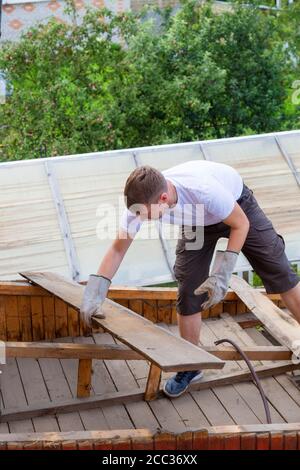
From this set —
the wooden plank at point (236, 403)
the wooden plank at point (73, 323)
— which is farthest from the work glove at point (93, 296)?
the wooden plank at point (73, 323)

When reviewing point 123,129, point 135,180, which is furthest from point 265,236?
point 123,129

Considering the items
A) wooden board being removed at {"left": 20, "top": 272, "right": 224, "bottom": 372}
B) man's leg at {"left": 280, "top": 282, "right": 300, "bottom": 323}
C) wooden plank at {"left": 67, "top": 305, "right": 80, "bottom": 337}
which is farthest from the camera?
wooden plank at {"left": 67, "top": 305, "right": 80, "bottom": 337}

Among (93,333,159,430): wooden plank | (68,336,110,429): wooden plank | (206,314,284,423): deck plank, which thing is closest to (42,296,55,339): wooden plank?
(93,333,159,430): wooden plank

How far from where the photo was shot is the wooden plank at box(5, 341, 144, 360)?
14.0 feet

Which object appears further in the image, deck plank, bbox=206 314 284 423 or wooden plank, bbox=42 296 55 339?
wooden plank, bbox=42 296 55 339

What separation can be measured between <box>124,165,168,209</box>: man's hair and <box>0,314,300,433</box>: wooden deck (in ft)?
3.84

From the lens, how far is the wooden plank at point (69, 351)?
168 inches

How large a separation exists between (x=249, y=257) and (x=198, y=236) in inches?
12.9

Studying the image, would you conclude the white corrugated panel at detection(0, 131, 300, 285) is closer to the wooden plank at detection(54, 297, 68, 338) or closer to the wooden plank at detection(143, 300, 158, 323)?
the wooden plank at detection(143, 300, 158, 323)

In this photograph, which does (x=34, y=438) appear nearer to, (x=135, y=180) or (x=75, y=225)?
(x=135, y=180)

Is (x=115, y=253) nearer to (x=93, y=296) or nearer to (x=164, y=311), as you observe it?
(x=93, y=296)

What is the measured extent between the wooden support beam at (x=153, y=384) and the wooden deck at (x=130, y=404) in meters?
0.04

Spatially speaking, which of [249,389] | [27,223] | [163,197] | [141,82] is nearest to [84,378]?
[249,389]

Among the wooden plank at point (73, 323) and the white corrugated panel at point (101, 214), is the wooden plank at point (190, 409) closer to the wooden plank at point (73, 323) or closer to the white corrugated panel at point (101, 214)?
the wooden plank at point (73, 323)
